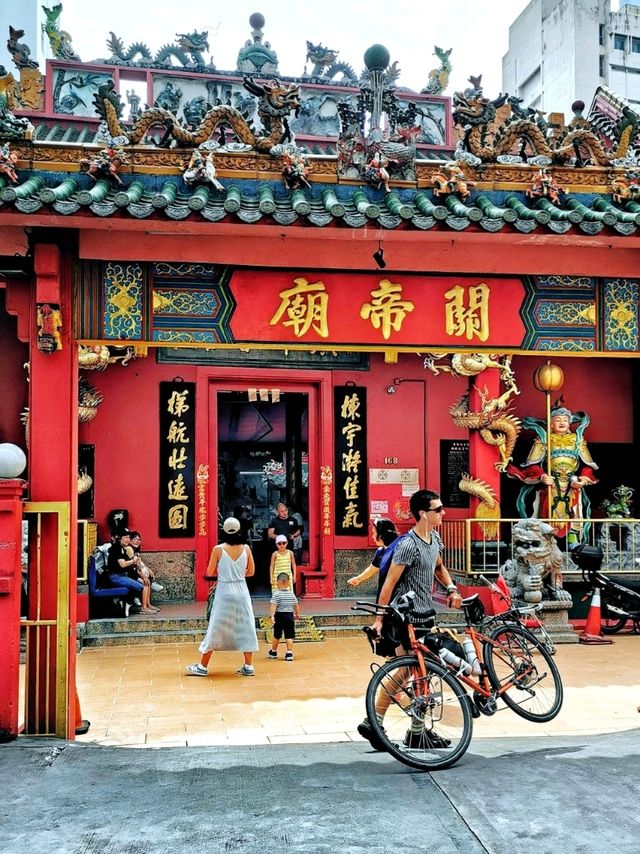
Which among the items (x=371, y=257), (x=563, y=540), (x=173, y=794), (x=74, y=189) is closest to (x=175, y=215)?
(x=74, y=189)

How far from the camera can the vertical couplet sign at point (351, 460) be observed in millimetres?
14078

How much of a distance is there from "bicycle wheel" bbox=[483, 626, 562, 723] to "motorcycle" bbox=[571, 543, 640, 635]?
4.69 meters

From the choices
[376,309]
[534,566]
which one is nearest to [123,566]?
[534,566]

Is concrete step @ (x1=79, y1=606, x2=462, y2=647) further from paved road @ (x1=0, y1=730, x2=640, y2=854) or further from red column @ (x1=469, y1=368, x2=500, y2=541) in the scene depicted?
paved road @ (x1=0, y1=730, x2=640, y2=854)

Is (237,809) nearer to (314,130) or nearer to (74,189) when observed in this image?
(74,189)

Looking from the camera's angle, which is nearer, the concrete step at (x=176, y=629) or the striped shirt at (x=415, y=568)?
the striped shirt at (x=415, y=568)

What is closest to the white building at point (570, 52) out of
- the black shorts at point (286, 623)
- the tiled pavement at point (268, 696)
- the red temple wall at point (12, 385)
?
the red temple wall at point (12, 385)

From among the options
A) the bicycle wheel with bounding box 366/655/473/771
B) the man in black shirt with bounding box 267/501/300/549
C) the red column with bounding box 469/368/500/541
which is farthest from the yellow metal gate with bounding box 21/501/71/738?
the red column with bounding box 469/368/500/541

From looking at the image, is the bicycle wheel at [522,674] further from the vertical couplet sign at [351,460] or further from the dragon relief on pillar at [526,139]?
the vertical couplet sign at [351,460]

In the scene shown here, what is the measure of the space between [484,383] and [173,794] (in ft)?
31.8

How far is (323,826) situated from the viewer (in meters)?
4.35

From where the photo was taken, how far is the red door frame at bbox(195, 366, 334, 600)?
44.7 feet

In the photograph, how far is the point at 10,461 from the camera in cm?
596

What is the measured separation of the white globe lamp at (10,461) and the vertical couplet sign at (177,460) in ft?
24.6
